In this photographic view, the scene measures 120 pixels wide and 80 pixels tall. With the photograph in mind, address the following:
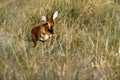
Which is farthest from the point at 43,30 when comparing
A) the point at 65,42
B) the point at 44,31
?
the point at 65,42

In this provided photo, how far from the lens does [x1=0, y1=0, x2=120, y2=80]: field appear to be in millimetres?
3113

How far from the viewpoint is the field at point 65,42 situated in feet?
10.2

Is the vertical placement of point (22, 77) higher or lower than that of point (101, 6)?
lower

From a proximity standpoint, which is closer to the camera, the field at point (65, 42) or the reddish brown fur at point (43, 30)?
the field at point (65, 42)

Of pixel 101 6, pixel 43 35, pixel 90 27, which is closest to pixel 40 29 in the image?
pixel 43 35

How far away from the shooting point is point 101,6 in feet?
19.4

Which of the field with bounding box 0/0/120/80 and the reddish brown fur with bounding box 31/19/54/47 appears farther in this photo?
the reddish brown fur with bounding box 31/19/54/47

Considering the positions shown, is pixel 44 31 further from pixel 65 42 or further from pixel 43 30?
pixel 65 42

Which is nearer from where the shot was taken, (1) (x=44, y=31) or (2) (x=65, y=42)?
(2) (x=65, y=42)

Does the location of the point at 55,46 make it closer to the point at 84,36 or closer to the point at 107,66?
the point at 84,36

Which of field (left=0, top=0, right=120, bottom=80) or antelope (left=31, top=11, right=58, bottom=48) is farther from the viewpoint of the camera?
antelope (left=31, top=11, right=58, bottom=48)

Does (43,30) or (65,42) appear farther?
(43,30)

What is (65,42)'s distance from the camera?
4.38 metres

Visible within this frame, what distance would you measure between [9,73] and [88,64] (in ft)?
2.30
